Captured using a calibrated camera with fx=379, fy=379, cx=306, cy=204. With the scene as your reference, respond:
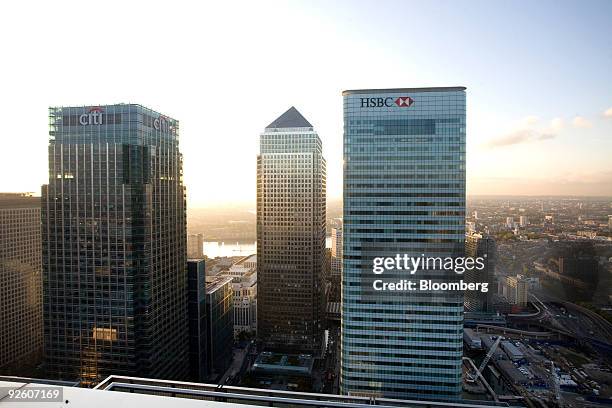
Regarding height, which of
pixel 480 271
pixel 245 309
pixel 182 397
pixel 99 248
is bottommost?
pixel 245 309

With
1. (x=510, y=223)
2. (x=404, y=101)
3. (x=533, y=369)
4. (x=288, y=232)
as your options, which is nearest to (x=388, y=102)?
(x=404, y=101)

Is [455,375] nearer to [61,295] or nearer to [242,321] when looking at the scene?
[61,295]

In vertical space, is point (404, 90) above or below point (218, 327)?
above

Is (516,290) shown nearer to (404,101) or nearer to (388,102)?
(404,101)

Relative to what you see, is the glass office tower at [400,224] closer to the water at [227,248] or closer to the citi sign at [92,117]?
the citi sign at [92,117]

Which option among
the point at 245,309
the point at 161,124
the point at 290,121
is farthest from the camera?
the point at 245,309

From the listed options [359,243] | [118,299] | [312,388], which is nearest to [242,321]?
[312,388]

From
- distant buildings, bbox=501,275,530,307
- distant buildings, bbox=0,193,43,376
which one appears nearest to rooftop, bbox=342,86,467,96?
distant buildings, bbox=501,275,530,307
